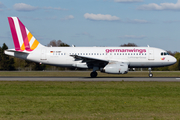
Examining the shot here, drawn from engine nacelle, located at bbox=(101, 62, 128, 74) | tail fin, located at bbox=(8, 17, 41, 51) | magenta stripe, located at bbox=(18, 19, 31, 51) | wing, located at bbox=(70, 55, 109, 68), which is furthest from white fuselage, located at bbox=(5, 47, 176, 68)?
engine nacelle, located at bbox=(101, 62, 128, 74)

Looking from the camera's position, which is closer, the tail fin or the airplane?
the airplane

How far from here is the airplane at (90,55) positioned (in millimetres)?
32688

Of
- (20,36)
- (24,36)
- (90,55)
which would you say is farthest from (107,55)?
(20,36)

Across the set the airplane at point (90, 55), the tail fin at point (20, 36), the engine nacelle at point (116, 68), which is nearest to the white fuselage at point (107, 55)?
the airplane at point (90, 55)

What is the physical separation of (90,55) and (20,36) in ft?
33.7

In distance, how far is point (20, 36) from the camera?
35625mm

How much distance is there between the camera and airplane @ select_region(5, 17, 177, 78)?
32688 millimetres

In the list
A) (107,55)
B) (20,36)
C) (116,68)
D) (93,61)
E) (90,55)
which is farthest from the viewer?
(20,36)

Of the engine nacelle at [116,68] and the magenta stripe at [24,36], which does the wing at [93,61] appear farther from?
the magenta stripe at [24,36]

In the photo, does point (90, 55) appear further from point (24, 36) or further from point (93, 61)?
Answer: point (24, 36)

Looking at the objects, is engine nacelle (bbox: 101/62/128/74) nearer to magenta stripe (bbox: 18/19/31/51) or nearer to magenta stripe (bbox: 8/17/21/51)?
magenta stripe (bbox: 18/19/31/51)

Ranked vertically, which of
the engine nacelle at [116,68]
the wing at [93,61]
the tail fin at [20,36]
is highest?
the tail fin at [20,36]

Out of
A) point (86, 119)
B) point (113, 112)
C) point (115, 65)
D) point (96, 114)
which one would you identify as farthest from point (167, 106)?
point (115, 65)

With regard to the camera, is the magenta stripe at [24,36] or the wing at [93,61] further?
the magenta stripe at [24,36]
